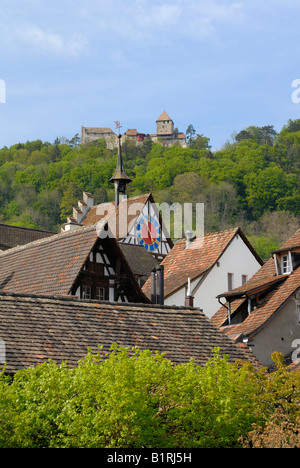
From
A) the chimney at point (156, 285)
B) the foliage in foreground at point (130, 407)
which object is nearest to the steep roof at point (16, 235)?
the chimney at point (156, 285)

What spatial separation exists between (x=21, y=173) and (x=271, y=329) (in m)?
97.9

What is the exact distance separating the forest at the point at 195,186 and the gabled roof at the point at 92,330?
205ft

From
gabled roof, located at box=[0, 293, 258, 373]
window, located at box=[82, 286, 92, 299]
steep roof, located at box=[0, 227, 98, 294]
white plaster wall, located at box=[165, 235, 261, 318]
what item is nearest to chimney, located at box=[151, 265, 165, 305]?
window, located at box=[82, 286, 92, 299]

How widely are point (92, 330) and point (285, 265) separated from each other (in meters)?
16.1

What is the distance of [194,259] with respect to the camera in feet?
145

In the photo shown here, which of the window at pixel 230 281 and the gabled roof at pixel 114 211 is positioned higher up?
the gabled roof at pixel 114 211

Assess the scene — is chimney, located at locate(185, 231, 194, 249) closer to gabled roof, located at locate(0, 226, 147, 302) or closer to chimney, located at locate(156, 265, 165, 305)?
gabled roof, located at locate(0, 226, 147, 302)

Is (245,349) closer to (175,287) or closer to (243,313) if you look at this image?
(243,313)

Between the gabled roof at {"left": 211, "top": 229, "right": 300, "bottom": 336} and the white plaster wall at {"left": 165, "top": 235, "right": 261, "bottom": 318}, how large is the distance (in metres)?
4.25

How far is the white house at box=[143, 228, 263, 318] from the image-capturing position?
41.8m

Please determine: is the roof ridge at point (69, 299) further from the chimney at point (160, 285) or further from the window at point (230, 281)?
the window at point (230, 281)

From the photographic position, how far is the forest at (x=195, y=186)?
10581 cm

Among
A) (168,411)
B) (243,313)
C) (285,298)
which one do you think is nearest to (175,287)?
(243,313)

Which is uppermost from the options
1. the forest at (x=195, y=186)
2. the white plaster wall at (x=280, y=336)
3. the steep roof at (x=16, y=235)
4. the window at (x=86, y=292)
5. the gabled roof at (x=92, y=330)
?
the forest at (x=195, y=186)
